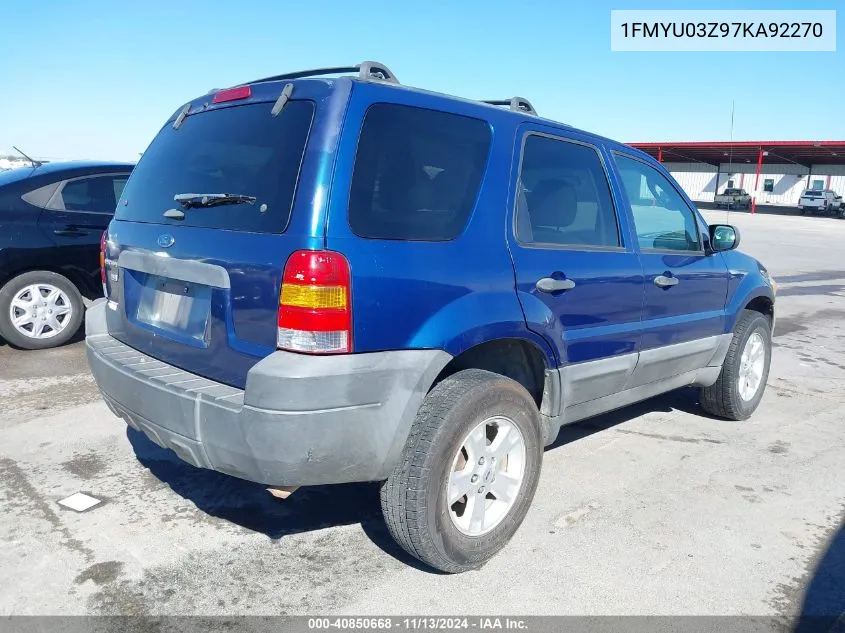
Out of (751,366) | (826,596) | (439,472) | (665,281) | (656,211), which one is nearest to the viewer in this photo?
(439,472)

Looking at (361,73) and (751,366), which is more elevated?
(361,73)

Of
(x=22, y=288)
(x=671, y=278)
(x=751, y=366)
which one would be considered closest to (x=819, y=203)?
(x=751, y=366)

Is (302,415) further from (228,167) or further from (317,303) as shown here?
(228,167)

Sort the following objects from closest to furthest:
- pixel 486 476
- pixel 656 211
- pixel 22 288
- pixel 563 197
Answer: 1. pixel 486 476
2. pixel 563 197
3. pixel 656 211
4. pixel 22 288

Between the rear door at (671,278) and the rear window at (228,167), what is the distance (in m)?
2.00

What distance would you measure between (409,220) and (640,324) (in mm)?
1708

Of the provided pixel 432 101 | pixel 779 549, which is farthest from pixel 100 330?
pixel 779 549

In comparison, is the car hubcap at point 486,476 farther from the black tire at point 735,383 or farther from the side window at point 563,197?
the black tire at point 735,383

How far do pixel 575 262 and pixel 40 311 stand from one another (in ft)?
16.5

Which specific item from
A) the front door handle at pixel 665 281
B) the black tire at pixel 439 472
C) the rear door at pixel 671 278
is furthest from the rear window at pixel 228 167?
the front door handle at pixel 665 281

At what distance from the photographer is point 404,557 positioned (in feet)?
9.74

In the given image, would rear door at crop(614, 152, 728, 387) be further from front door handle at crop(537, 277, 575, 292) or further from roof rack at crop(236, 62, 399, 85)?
roof rack at crop(236, 62, 399, 85)

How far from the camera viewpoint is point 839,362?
22.8ft

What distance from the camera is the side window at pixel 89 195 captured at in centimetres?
627
